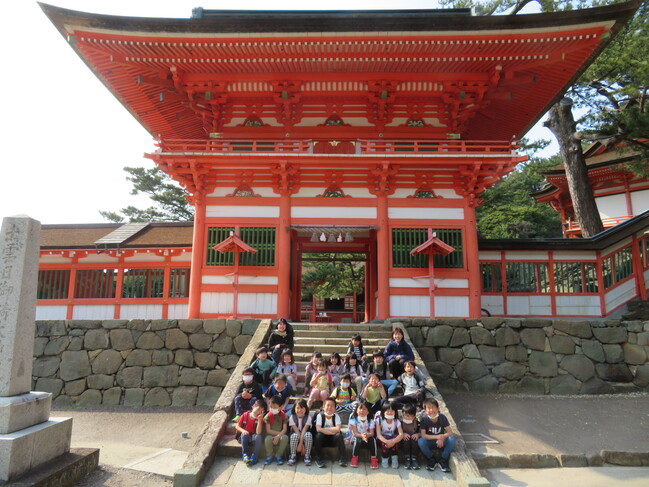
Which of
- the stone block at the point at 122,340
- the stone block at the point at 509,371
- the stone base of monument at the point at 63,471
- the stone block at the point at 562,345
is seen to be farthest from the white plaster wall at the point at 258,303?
the stone block at the point at 562,345

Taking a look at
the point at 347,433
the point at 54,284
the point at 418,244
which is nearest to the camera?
the point at 347,433

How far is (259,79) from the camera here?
36.7 ft

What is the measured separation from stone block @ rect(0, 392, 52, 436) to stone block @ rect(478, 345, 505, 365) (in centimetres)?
839

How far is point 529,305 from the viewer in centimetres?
1148

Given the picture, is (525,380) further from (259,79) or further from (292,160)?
(259,79)

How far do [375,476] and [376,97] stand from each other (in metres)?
9.45

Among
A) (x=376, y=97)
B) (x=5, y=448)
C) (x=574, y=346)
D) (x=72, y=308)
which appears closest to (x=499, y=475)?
(x=574, y=346)

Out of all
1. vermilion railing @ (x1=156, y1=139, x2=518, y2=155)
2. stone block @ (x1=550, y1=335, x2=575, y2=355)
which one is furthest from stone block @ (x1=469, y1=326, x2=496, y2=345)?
vermilion railing @ (x1=156, y1=139, x2=518, y2=155)

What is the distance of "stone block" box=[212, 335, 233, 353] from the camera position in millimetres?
9516

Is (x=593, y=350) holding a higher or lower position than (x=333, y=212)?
lower

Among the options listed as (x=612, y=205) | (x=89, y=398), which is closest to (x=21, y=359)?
(x=89, y=398)

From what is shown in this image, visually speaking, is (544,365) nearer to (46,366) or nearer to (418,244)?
(418,244)

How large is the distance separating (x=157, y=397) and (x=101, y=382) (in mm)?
1436

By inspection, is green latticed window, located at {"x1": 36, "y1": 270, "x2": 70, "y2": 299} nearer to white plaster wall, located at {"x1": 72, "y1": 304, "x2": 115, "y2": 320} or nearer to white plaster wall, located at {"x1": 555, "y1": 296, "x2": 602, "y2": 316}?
white plaster wall, located at {"x1": 72, "y1": 304, "x2": 115, "y2": 320}
